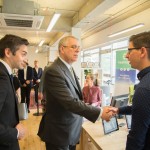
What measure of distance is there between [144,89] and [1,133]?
89 centimetres

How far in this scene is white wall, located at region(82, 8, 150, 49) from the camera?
5.57 m

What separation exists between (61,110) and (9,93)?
0.65 meters

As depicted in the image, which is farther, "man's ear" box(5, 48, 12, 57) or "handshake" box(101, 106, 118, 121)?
"handshake" box(101, 106, 118, 121)

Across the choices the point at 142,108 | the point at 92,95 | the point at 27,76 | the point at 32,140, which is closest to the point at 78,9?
the point at 92,95

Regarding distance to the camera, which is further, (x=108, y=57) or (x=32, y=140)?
(x=108, y=57)

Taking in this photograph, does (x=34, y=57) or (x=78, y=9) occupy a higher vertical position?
(x=78, y=9)

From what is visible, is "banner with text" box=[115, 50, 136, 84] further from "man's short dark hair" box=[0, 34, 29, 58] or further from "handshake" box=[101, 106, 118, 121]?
"man's short dark hair" box=[0, 34, 29, 58]

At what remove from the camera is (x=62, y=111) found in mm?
1803

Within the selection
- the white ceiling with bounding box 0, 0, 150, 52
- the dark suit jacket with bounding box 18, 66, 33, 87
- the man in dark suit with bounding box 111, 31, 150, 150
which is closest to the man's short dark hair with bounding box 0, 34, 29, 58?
the man in dark suit with bounding box 111, 31, 150, 150

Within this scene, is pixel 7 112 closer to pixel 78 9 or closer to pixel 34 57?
pixel 78 9

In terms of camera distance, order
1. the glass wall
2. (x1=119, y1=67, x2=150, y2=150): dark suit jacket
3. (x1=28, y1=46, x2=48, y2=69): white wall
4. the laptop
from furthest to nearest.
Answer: (x1=28, y1=46, x2=48, y2=69): white wall < the glass wall < the laptop < (x1=119, y1=67, x2=150, y2=150): dark suit jacket

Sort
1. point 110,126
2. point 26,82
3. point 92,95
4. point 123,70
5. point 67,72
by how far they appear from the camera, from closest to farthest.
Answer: point 67,72, point 110,126, point 92,95, point 26,82, point 123,70

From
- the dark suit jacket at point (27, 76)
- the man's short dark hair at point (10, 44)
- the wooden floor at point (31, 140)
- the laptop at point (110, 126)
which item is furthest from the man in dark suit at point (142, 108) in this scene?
the dark suit jacket at point (27, 76)

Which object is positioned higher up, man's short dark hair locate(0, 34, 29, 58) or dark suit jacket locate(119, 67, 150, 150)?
man's short dark hair locate(0, 34, 29, 58)
